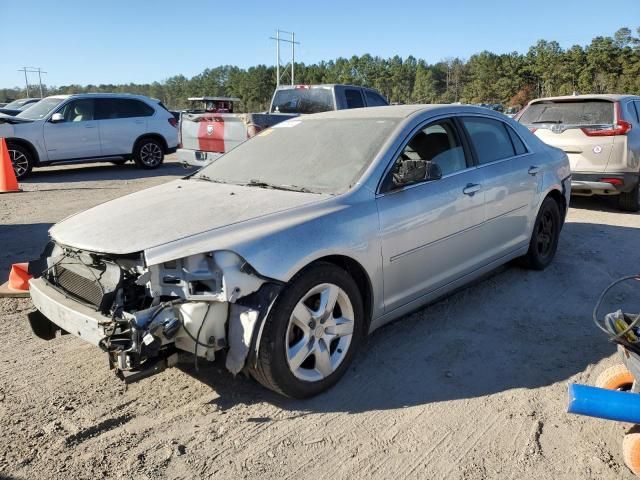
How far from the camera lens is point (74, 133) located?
39.4 feet

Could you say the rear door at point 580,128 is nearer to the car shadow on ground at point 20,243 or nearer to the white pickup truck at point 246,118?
the white pickup truck at point 246,118

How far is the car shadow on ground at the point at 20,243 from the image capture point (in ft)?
18.6

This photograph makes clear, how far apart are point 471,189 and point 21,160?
1072 centimetres

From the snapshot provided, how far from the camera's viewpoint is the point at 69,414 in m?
2.98

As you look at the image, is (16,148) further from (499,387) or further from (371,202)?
(499,387)

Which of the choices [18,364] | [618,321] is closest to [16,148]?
[18,364]

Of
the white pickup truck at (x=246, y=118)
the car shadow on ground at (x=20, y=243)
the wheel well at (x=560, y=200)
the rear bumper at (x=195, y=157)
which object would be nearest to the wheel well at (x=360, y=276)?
the wheel well at (x=560, y=200)

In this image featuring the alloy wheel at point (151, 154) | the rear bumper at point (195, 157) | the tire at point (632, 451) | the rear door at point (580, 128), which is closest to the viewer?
the tire at point (632, 451)

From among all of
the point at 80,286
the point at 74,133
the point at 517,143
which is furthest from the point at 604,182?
the point at 74,133

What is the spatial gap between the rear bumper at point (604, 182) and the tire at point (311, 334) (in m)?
5.93

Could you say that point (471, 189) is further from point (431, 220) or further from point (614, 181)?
point (614, 181)

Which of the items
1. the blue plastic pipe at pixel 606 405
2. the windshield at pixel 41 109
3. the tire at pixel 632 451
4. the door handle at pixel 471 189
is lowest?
the tire at pixel 632 451

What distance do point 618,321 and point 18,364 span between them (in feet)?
11.7

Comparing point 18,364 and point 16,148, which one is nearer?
point 18,364
